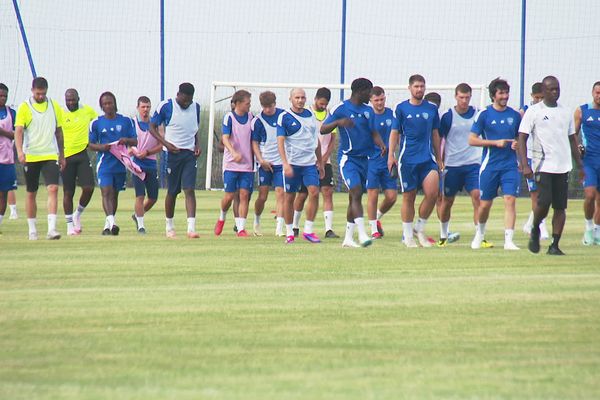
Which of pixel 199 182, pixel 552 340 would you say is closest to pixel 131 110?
pixel 199 182

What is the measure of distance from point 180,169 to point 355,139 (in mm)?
3425

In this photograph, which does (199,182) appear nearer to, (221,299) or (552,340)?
(221,299)

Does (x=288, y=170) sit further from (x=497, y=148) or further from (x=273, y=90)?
(x=273, y=90)

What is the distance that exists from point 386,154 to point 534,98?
10.0 ft

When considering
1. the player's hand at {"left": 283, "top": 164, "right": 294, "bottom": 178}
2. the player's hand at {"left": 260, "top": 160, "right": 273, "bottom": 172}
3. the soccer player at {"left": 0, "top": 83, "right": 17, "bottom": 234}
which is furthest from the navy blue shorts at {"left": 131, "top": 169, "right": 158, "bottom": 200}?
the player's hand at {"left": 283, "top": 164, "right": 294, "bottom": 178}

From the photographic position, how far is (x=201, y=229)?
74.3ft

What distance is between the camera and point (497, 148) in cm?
1728

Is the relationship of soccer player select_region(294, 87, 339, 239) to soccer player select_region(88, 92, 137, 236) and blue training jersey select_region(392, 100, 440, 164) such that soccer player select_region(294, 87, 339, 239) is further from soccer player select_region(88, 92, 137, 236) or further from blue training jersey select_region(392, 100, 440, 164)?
blue training jersey select_region(392, 100, 440, 164)

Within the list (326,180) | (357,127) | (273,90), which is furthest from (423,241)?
(273,90)

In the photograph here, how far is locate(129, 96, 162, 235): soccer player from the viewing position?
842 inches

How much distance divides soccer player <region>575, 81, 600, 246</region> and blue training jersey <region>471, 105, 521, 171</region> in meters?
1.28

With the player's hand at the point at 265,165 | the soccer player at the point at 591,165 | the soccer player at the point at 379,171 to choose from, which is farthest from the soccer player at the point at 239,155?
the soccer player at the point at 591,165

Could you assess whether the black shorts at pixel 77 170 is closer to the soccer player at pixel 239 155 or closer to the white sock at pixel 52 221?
the white sock at pixel 52 221

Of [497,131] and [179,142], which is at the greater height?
[497,131]
